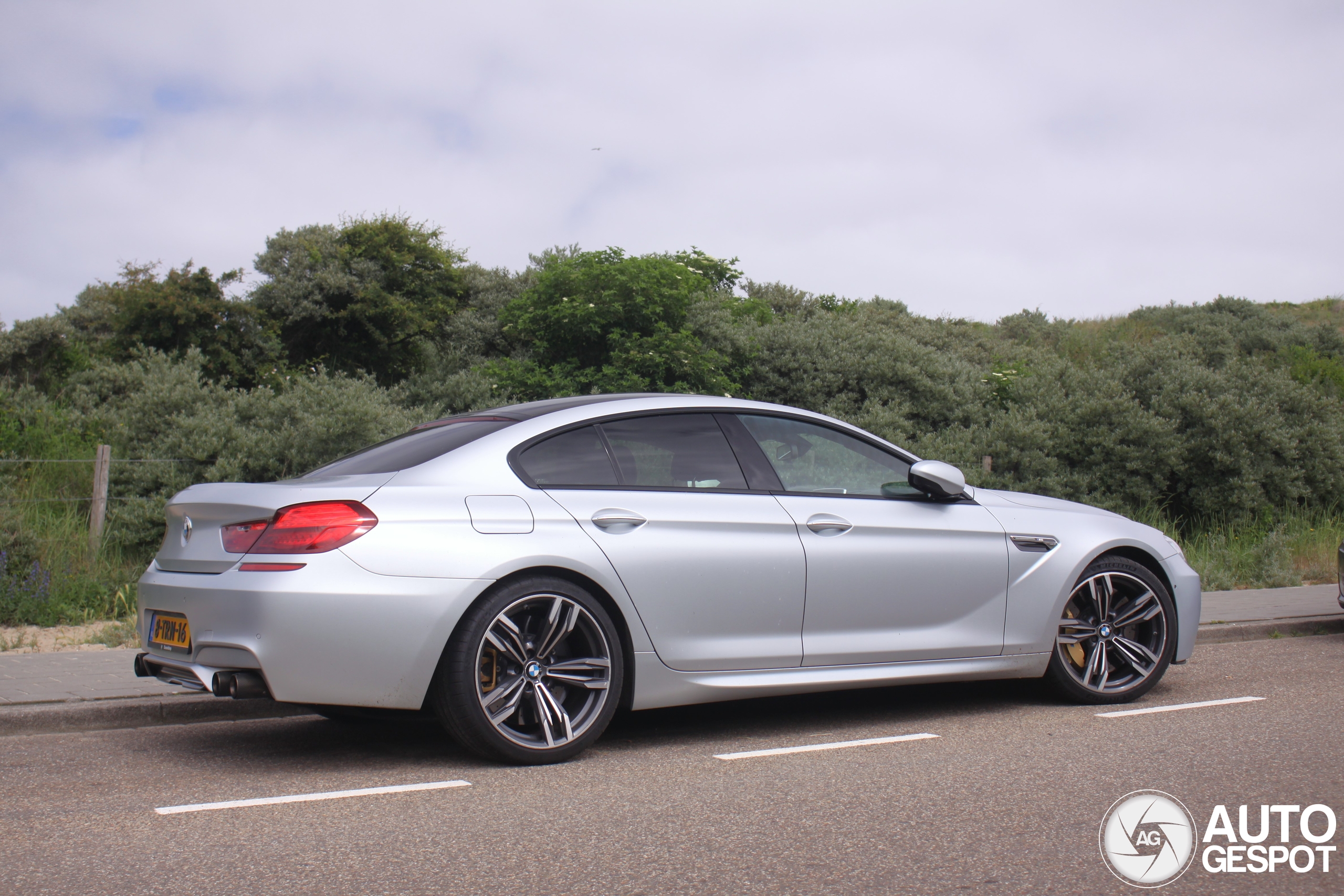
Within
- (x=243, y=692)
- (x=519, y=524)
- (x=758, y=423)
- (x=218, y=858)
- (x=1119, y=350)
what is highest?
(x=1119, y=350)

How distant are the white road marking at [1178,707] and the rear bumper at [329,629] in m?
3.45

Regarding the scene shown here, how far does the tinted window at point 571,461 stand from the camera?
16.4ft

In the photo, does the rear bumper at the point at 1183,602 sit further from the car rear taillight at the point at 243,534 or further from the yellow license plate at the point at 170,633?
the yellow license plate at the point at 170,633

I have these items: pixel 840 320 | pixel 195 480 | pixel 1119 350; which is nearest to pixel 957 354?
pixel 840 320

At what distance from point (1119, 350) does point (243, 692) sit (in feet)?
56.6

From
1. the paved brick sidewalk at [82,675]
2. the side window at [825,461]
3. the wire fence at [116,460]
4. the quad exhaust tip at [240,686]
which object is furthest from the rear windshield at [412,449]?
the wire fence at [116,460]

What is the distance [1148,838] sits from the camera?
3.80m

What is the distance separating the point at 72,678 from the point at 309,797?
9.87 feet

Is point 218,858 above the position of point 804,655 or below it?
below

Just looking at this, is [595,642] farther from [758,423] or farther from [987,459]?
[987,459]

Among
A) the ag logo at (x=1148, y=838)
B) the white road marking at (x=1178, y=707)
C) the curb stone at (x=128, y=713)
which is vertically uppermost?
the white road marking at (x=1178, y=707)

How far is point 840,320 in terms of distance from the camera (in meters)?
22.0

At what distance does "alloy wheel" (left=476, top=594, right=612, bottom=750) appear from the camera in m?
4.65

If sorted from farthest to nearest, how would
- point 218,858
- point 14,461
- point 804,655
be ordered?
point 14,461
point 804,655
point 218,858
